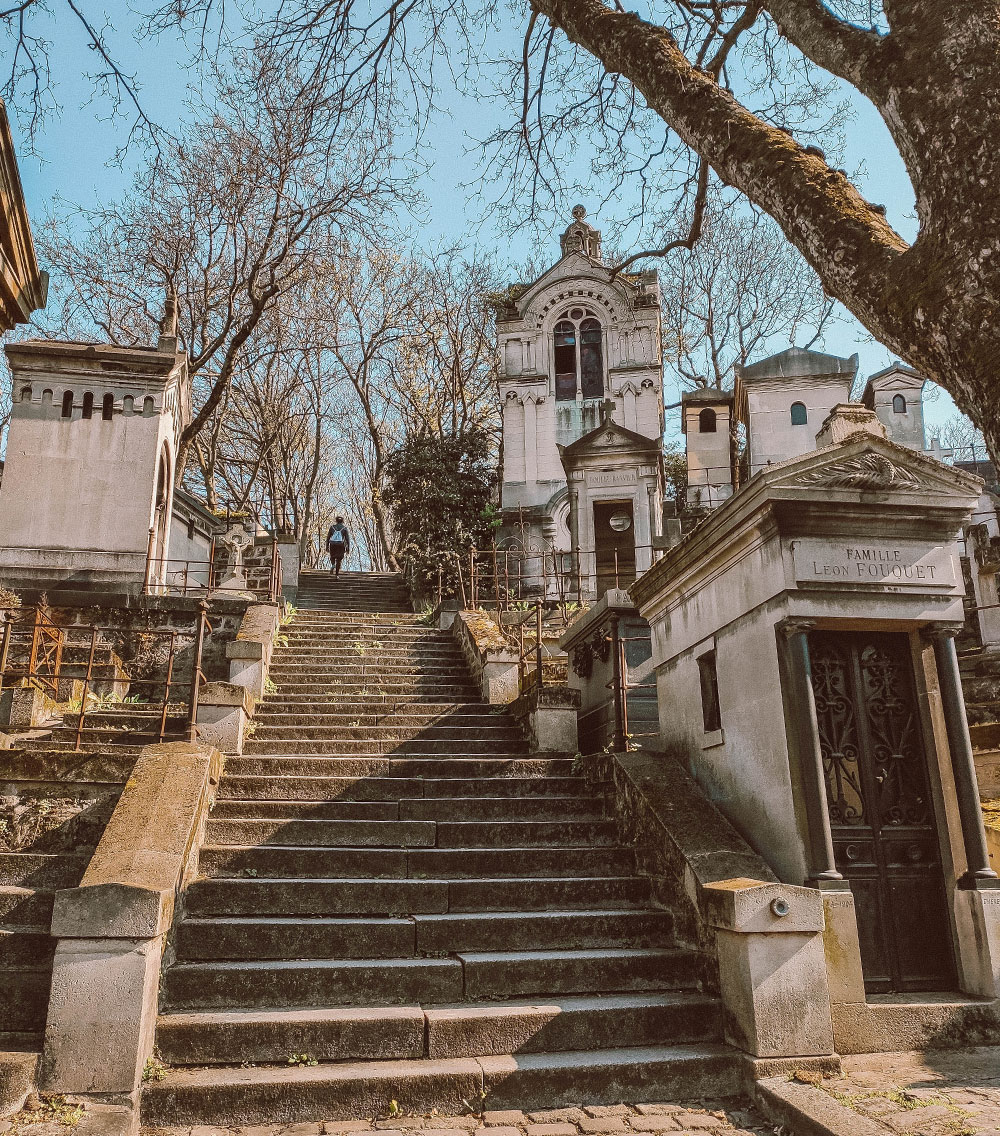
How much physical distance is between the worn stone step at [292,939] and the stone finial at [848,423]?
4137 mm

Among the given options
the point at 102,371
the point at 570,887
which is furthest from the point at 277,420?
the point at 570,887

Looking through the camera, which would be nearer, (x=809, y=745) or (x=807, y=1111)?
(x=807, y=1111)

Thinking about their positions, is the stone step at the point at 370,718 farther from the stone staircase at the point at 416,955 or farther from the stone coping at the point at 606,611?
the stone coping at the point at 606,611

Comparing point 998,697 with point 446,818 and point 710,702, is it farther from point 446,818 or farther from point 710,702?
point 446,818

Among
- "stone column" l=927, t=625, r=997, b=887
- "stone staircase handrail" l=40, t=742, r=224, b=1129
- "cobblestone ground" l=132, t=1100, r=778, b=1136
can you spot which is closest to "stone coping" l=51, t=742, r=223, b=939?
"stone staircase handrail" l=40, t=742, r=224, b=1129

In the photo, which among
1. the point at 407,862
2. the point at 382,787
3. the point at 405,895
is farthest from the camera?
the point at 382,787

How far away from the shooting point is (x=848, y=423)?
19.1 feet

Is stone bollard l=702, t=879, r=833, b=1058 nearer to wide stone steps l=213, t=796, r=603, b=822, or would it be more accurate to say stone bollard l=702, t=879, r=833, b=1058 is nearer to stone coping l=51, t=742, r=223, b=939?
wide stone steps l=213, t=796, r=603, b=822

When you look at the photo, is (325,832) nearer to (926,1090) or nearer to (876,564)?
(926,1090)

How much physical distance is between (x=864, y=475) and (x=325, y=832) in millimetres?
4525

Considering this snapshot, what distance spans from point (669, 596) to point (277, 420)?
26.7 metres

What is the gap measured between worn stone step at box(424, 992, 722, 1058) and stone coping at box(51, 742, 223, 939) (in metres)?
1.60

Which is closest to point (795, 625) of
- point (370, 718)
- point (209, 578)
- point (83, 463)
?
point (370, 718)

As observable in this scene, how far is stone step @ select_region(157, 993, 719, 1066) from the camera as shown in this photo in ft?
14.3
